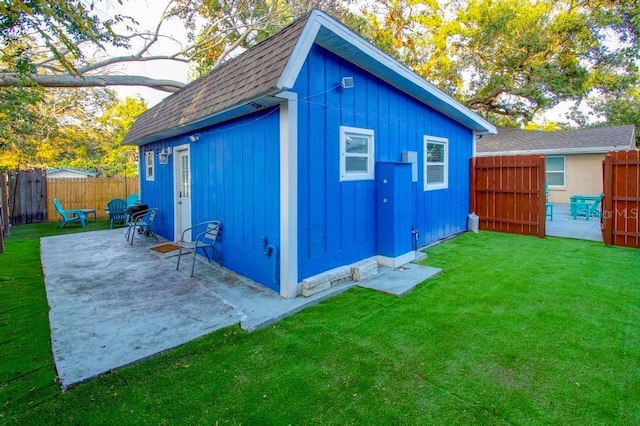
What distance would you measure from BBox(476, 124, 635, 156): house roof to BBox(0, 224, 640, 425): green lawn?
33.8 feet

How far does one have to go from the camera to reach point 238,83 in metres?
4.37

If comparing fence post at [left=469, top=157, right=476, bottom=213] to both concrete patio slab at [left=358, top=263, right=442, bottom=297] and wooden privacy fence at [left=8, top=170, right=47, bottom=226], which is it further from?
wooden privacy fence at [left=8, top=170, right=47, bottom=226]

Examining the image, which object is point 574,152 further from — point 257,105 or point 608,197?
point 257,105

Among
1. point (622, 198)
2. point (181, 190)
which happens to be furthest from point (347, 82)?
point (622, 198)

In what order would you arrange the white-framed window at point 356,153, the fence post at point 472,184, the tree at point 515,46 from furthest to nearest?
the tree at point 515,46 < the fence post at point 472,184 < the white-framed window at point 356,153

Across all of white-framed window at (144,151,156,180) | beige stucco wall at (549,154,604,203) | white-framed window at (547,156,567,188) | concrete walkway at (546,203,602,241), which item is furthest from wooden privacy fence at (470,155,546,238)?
white-framed window at (144,151,156,180)

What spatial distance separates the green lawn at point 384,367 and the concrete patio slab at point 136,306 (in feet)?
0.46

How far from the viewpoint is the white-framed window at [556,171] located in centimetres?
1324

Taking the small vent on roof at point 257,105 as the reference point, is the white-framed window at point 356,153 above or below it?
below

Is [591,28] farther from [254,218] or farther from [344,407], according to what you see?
[344,407]

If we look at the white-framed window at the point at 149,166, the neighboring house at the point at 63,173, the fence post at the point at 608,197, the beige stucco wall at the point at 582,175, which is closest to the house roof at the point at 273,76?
the white-framed window at the point at 149,166

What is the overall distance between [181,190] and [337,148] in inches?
158

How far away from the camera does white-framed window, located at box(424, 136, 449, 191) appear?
6715 millimetres

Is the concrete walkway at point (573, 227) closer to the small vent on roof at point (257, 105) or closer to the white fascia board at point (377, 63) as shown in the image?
the white fascia board at point (377, 63)
